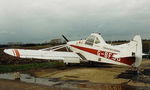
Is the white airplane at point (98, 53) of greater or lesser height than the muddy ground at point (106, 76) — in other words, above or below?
above

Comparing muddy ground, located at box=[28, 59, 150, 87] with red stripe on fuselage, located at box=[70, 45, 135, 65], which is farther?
red stripe on fuselage, located at box=[70, 45, 135, 65]

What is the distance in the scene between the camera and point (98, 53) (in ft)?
38.3

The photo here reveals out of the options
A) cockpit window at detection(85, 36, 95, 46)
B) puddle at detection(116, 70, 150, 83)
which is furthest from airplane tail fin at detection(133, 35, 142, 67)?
cockpit window at detection(85, 36, 95, 46)

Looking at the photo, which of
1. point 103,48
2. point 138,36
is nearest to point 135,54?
point 138,36

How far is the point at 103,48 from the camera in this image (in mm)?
11273

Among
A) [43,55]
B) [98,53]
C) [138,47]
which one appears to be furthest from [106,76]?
[43,55]

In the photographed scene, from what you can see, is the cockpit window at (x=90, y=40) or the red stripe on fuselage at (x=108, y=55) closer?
the red stripe on fuselage at (x=108, y=55)

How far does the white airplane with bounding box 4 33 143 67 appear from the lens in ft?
30.5

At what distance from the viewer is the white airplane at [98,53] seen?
930 cm

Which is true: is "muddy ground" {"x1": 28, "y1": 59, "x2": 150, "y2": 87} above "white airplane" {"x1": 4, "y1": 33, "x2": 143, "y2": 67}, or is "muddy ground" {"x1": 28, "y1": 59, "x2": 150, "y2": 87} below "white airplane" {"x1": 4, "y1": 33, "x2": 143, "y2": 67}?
below

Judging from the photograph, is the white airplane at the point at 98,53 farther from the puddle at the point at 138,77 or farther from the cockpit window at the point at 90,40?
the puddle at the point at 138,77

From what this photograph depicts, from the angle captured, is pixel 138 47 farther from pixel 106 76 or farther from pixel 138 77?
pixel 106 76

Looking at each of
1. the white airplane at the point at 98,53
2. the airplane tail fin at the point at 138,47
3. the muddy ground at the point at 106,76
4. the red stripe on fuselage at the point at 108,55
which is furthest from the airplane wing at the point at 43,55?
the airplane tail fin at the point at 138,47

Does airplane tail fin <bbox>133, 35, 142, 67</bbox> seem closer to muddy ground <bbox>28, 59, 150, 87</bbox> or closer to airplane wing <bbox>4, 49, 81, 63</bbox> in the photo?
muddy ground <bbox>28, 59, 150, 87</bbox>
